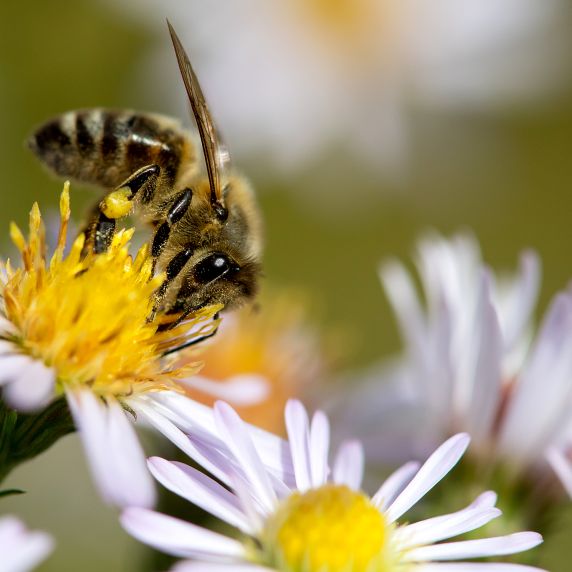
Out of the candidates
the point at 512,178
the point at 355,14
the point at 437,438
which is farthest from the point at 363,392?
the point at 512,178

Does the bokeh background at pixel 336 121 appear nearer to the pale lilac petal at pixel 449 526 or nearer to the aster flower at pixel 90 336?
the aster flower at pixel 90 336

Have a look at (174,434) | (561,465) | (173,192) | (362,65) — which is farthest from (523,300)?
(362,65)

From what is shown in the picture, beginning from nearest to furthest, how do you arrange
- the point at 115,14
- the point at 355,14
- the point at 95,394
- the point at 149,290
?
the point at 95,394 < the point at 149,290 < the point at 115,14 < the point at 355,14

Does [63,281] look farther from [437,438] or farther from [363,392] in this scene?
Result: [363,392]

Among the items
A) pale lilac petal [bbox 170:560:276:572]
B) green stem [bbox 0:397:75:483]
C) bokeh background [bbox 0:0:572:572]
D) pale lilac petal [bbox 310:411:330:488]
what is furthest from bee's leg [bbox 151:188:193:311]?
bokeh background [bbox 0:0:572:572]

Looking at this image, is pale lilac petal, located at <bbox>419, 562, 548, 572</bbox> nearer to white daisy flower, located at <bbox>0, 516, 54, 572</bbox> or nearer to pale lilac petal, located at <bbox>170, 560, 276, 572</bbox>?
pale lilac petal, located at <bbox>170, 560, 276, 572</bbox>

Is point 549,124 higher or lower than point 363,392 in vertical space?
higher
